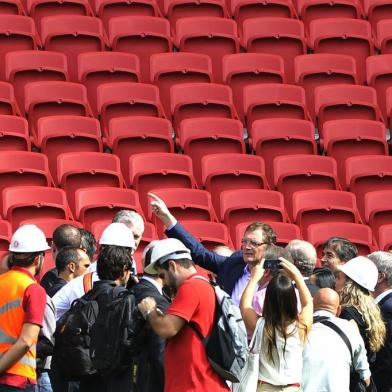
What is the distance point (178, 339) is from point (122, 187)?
14.0 ft

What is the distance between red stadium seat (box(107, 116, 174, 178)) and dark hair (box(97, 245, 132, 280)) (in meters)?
4.18

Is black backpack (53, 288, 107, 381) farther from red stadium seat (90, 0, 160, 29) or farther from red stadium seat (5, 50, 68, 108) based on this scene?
red stadium seat (90, 0, 160, 29)

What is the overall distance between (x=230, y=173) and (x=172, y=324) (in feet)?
14.8

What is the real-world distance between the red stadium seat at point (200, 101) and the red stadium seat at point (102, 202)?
1.49m

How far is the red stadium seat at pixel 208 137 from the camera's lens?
10.8m

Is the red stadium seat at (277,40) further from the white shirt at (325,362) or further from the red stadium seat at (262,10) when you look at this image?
the white shirt at (325,362)

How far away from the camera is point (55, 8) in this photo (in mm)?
12383

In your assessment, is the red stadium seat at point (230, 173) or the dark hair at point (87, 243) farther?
the red stadium seat at point (230, 173)

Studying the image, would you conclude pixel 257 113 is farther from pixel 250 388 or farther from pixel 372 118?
pixel 250 388

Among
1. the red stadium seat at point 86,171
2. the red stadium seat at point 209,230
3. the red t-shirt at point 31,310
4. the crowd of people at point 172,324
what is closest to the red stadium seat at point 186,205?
the red stadium seat at point 209,230

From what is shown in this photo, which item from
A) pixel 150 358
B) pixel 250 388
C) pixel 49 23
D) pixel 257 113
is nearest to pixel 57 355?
pixel 150 358

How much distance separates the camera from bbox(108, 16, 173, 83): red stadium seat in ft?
39.5

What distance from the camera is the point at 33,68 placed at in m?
11.4

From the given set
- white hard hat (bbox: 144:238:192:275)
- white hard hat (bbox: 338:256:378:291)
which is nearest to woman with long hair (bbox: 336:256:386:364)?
white hard hat (bbox: 338:256:378:291)
